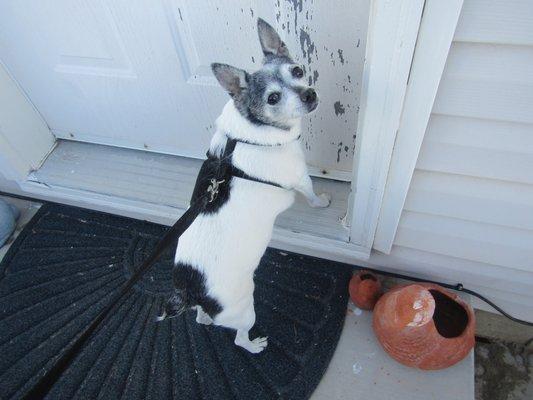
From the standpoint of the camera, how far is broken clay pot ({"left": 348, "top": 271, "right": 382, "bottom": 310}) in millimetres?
1740

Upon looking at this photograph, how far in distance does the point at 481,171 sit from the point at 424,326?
1.89 feet

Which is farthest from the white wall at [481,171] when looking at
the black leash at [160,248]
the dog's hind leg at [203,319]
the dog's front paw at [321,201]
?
the dog's hind leg at [203,319]

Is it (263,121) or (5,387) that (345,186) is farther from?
(5,387)

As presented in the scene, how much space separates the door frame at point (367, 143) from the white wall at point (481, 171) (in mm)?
107

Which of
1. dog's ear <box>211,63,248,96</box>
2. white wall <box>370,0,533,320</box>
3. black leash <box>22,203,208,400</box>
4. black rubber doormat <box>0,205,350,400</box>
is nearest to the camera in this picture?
black leash <box>22,203,208,400</box>

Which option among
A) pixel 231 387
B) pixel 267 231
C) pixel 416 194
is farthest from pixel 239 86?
pixel 231 387

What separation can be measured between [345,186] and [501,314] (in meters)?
0.93

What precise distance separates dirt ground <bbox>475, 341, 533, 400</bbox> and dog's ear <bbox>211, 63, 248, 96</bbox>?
5.31ft

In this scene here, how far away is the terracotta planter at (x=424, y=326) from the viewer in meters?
1.42

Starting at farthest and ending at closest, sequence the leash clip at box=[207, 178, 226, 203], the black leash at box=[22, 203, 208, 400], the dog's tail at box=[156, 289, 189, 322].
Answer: the dog's tail at box=[156, 289, 189, 322] < the leash clip at box=[207, 178, 226, 203] < the black leash at box=[22, 203, 208, 400]

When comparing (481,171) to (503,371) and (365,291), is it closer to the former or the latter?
(365,291)

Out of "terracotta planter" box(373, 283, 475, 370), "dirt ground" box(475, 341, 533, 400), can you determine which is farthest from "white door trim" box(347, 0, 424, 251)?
"dirt ground" box(475, 341, 533, 400)

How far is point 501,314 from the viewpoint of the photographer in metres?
1.83

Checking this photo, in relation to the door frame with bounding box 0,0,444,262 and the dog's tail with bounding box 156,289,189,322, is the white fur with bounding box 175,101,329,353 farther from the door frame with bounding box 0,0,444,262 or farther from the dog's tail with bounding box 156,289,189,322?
the door frame with bounding box 0,0,444,262
